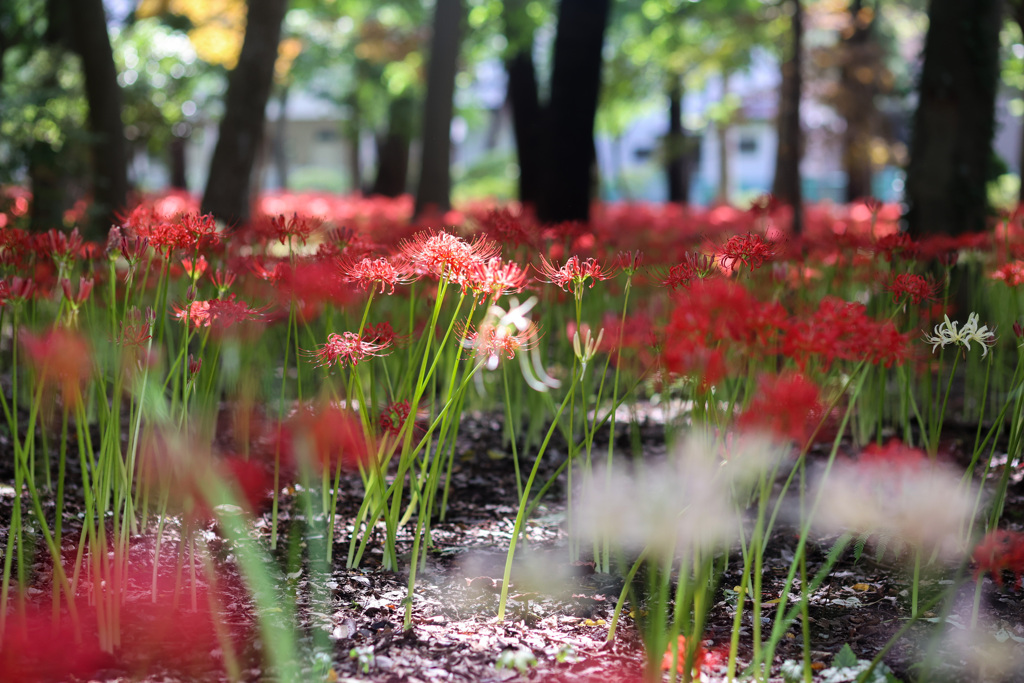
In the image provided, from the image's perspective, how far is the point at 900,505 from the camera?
334cm

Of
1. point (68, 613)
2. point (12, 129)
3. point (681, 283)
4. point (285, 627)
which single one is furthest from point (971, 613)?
point (12, 129)

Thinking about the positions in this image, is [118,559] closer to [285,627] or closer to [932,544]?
[285,627]

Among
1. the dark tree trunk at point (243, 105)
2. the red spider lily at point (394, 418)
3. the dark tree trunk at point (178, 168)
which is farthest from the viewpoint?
the dark tree trunk at point (178, 168)

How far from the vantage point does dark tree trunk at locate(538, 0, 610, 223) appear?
27.0 ft

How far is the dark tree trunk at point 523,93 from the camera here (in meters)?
10.6

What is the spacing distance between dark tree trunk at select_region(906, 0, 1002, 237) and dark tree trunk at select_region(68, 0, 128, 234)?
23.3ft

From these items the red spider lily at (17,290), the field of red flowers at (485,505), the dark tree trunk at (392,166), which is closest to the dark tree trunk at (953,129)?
the field of red flowers at (485,505)

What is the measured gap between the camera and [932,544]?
10.3 ft

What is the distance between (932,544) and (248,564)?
2342mm

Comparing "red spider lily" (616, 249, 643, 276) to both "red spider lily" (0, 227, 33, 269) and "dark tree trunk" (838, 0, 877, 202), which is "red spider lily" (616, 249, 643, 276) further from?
"dark tree trunk" (838, 0, 877, 202)

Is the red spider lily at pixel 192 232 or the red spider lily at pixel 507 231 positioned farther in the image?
the red spider lily at pixel 507 231

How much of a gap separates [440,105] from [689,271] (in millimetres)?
8315

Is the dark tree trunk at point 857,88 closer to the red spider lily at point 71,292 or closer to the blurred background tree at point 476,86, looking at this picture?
the blurred background tree at point 476,86

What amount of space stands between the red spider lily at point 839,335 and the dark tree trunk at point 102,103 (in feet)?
26.8
